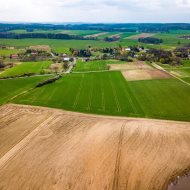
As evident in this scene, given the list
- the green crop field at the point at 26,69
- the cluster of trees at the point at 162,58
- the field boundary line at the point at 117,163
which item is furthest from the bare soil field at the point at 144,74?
the field boundary line at the point at 117,163

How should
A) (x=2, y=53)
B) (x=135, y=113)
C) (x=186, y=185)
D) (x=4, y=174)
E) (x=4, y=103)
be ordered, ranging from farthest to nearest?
(x=2, y=53)
(x=4, y=103)
(x=135, y=113)
(x=4, y=174)
(x=186, y=185)

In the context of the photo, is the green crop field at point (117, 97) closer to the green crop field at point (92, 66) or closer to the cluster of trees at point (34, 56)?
the green crop field at point (92, 66)

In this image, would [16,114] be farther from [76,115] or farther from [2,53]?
[2,53]

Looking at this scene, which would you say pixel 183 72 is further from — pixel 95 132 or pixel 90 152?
pixel 90 152

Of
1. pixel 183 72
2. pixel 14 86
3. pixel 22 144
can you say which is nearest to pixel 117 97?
pixel 22 144

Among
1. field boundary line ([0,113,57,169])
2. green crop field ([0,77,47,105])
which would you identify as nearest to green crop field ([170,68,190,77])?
green crop field ([0,77,47,105])

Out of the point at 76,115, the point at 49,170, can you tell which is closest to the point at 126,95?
the point at 76,115
